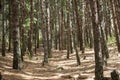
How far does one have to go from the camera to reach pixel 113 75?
32.0 feet

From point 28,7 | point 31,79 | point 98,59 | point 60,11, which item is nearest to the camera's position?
point 98,59

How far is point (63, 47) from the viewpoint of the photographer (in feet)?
110

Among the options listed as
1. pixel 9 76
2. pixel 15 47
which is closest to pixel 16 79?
pixel 9 76

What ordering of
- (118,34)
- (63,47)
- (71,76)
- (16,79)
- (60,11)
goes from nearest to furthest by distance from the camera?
(16,79), (71,76), (118,34), (63,47), (60,11)

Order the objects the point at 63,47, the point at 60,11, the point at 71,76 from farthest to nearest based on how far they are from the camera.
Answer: the point at 60,11 → the point at 63,47 → the point at 71,76

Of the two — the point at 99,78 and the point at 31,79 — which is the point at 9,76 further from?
the point at 99,78

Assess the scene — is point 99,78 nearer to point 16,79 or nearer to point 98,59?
point 98,59

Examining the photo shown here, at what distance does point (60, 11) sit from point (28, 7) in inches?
424

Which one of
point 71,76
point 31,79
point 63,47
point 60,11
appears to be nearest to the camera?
point 31,79

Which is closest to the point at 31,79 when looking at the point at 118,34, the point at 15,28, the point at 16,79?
the point at 16,79

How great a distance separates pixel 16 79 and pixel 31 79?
3.25 feet

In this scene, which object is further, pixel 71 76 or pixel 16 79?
pixel 71 76

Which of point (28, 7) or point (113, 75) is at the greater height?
point (28, 7)

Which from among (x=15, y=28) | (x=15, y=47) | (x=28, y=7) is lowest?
(x=15, y=47)
